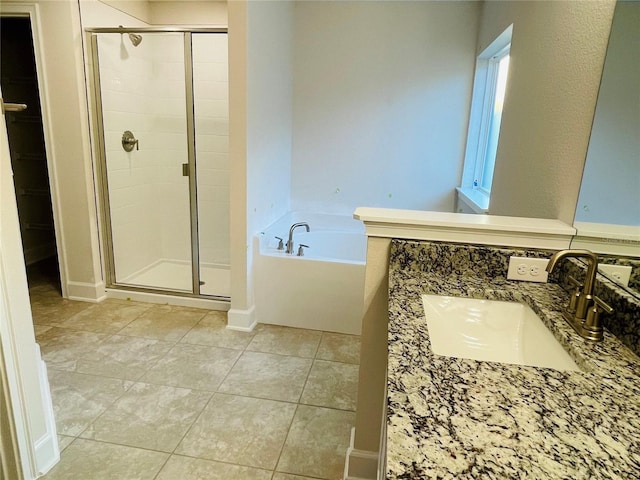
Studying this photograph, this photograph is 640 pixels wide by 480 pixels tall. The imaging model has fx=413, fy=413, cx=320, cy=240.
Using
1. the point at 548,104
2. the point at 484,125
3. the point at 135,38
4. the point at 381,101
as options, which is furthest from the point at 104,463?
the point at 484,125

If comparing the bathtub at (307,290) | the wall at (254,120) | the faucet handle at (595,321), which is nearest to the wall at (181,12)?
A: the wall at (254,120)

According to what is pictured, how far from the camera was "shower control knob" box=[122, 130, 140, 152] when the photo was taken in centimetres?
334

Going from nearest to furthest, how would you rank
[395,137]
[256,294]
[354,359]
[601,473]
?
1. [601,473]
2. [354,359]
3. [256,294]
4. [395,137]

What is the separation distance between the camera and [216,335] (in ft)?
8.92

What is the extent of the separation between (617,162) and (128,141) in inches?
131

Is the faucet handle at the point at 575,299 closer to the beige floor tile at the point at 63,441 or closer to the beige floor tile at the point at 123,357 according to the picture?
the beige floor tile at the point at 63,441

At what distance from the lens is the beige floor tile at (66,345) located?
2.35 meters

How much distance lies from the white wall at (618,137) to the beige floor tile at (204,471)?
152 cm

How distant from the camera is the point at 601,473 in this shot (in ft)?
1.97

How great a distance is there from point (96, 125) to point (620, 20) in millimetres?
3082

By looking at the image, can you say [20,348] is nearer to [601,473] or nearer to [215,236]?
[601,473]

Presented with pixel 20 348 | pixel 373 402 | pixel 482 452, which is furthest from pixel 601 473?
pixel 20 348

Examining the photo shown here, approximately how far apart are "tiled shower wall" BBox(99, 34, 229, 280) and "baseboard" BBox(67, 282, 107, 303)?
240 millimetres

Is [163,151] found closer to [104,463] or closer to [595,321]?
[104,463]
